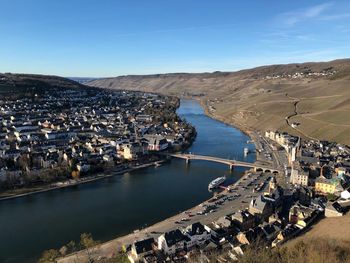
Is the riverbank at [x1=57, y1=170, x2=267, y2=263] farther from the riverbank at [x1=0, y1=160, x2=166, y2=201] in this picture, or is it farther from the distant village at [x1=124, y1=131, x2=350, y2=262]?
the riverbank at [x1=0, y1=160, x2=166, y2=201]

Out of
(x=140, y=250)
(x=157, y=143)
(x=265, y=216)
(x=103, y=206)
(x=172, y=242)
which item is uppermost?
(x=157, y=143)

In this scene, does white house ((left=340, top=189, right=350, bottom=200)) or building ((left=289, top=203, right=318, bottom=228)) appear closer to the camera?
building ((left=289, top=203, right=318, bottom=228))

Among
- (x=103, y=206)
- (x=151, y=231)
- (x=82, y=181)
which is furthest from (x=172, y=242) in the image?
(x=82, y=181)

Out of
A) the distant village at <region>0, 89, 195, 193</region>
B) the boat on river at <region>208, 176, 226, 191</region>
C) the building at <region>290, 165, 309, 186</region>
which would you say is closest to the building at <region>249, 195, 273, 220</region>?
the boat on river at <region>208, 176, 226, 191</region>

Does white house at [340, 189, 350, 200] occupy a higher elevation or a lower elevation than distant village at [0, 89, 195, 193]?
lower

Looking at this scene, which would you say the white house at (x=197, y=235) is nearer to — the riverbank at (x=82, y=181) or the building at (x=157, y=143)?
the riverbank at (x=82, y=181)

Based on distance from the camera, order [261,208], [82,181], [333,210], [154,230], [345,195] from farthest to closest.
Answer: [82,181] < [345,195] < [261,208] < [333,210] < [154,230]

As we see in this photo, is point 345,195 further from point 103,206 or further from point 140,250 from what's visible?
point 103,206
